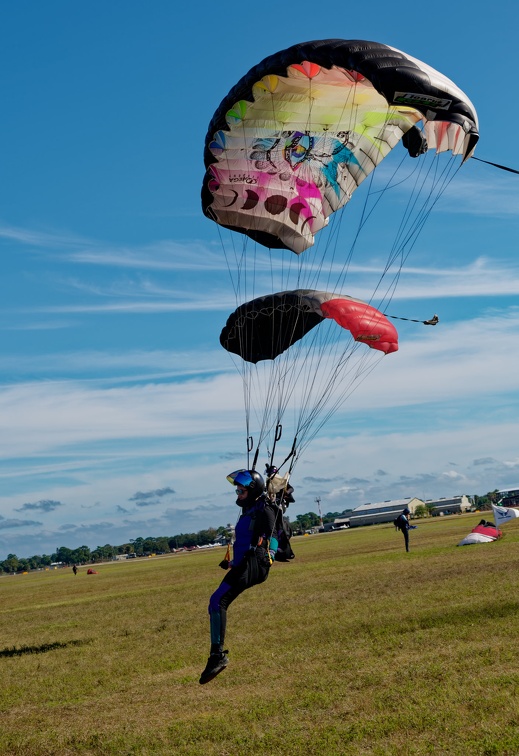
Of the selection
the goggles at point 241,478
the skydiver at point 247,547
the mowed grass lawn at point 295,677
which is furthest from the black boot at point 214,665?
the goggles at point 241,478

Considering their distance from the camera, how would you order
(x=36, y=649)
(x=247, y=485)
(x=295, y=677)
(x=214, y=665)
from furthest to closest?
(x=36, y=649)
(x=295, y=677)
(x=247, y=485)
(x=214, y=665)

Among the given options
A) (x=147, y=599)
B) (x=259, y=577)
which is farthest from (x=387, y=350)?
(x=147, y=599)

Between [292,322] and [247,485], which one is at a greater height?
[292,322]

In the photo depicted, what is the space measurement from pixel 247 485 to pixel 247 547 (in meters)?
0.79

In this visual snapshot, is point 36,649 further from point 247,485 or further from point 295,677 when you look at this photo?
point 247,485

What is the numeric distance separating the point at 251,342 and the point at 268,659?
5993mm

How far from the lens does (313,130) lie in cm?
1273

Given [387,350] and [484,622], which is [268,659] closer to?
[484,622]

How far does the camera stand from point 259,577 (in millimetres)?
9828

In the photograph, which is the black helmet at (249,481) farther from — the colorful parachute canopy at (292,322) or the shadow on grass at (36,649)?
the shadow on grass at (36,649)

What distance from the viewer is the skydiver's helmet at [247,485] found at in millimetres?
10078

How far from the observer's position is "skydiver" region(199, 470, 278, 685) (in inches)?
379

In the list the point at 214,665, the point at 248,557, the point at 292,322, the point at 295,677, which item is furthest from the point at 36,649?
the point at 248,557

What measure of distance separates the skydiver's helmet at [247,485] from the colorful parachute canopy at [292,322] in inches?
146
